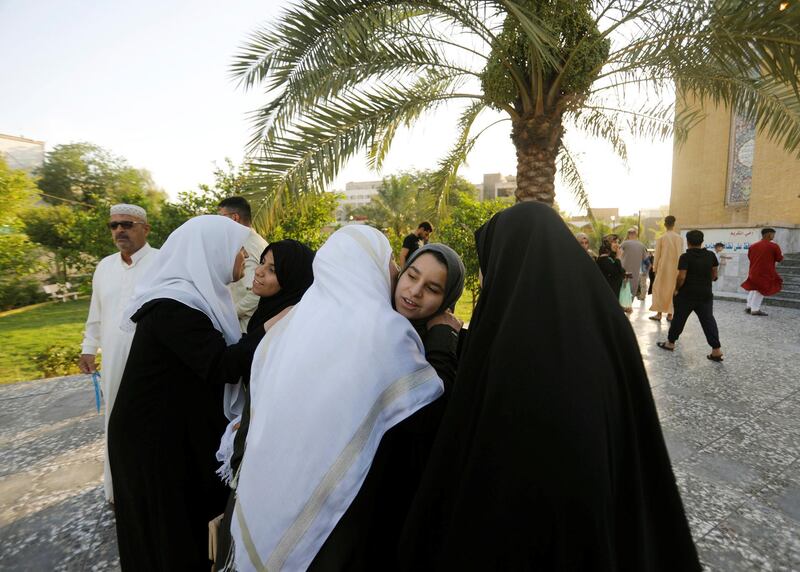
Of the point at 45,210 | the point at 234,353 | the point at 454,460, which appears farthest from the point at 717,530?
the point at 45,210

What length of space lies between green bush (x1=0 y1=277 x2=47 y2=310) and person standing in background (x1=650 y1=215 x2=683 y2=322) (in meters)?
15.6

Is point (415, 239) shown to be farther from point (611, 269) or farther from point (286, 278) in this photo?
point (286, 278)

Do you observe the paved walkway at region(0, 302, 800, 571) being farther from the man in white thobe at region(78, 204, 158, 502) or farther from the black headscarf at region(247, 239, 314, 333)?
the black headscarf at region(247, 239, 314, 333)

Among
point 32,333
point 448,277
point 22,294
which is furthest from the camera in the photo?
point 22,294

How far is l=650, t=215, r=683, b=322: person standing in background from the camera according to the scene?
21.9 feet

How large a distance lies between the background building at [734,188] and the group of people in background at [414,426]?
12.2 metres

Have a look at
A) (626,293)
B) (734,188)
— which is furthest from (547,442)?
(734,188)

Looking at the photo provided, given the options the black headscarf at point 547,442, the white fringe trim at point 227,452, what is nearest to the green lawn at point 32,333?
the white fringe trim at point 227,452

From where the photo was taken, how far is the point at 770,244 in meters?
7.29

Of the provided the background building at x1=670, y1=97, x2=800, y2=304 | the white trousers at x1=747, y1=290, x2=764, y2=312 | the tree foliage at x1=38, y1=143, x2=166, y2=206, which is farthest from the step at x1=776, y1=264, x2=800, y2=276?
the tree foliage at x1=38, y1=143, x2=166, y2=206

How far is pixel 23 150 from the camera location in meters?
32.9

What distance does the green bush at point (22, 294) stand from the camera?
42.5 feet

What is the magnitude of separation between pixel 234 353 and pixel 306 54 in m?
3.02

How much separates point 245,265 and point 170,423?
1.34 m
